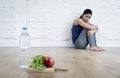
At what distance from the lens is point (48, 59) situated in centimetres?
214

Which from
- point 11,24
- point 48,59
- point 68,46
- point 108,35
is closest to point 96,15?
point 108,35

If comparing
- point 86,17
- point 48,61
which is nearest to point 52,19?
point 86,17

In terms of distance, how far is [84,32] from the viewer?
5.21m

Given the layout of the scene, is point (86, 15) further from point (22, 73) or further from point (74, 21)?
point (22, 73)

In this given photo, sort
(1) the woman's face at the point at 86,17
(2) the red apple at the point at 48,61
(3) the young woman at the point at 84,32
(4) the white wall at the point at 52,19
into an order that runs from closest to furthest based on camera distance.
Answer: (2) the red apple at the point at 48,61 < (3) the young woman at the point at 84,32 < (1) the woman's face at the point at 86,17 < (4) the white wall at the point at 52,19

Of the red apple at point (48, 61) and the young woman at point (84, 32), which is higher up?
the young woman at point (84, 32)

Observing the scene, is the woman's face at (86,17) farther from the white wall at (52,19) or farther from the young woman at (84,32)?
the white wall at (52,19)

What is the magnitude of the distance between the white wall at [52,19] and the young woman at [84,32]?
0.44 meters

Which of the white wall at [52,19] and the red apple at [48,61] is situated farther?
the white wall at [52,19]

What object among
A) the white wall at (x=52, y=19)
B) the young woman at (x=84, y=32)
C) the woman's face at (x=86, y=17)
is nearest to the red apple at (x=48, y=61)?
the young woman at (x=84, y=32)

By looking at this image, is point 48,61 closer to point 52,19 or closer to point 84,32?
point 84,32

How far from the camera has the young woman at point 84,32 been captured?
5075 millimetres

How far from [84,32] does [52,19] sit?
3.07 feet

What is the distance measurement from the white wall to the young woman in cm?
44
